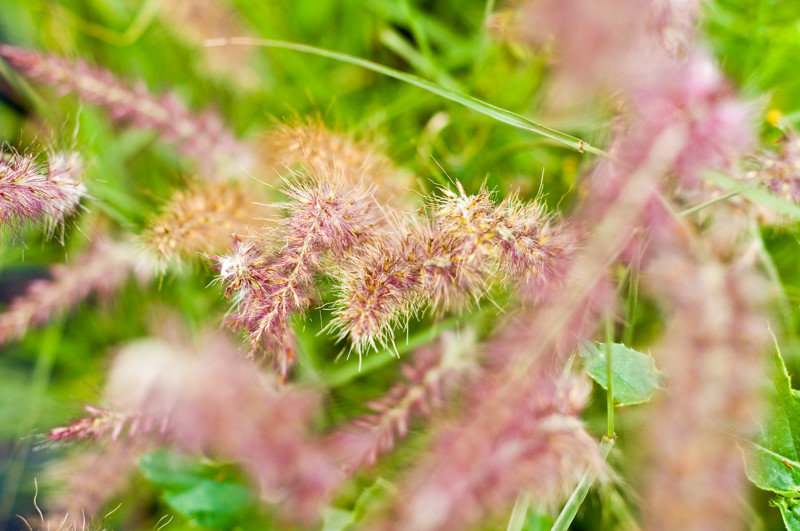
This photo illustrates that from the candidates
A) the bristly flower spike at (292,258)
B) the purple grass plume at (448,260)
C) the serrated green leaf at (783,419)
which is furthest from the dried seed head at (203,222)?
the serrated green leaf at (783,419)

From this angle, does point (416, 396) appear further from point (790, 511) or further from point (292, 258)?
point (790, 511)

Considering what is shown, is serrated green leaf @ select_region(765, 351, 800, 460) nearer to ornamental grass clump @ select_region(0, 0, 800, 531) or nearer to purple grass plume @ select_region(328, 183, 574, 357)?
ornamental grass clump @ select_region(0, 0, 800, 531)

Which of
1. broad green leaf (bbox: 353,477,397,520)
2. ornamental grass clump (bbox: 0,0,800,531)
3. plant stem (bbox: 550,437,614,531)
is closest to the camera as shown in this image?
ornamental grass clump (bbox: 0,0,800,531)

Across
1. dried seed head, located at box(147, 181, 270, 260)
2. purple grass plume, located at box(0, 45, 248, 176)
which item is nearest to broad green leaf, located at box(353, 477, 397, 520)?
dried seed head, located at box(147, 181, 270, 260)

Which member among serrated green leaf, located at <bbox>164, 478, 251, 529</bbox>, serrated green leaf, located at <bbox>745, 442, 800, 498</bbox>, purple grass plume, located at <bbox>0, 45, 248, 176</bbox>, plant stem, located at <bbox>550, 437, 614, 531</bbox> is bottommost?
serrated green leaf, located at <bbox>164, 478, 251, 529</bbox>

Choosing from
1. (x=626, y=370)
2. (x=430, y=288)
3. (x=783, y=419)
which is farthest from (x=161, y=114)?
(x=783, y=419)

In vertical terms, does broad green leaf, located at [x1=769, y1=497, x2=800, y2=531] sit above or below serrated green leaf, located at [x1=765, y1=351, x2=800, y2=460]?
below

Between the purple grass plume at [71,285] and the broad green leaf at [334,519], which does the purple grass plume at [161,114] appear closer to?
the purple grass plume at [71,285]

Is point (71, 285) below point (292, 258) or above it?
below
